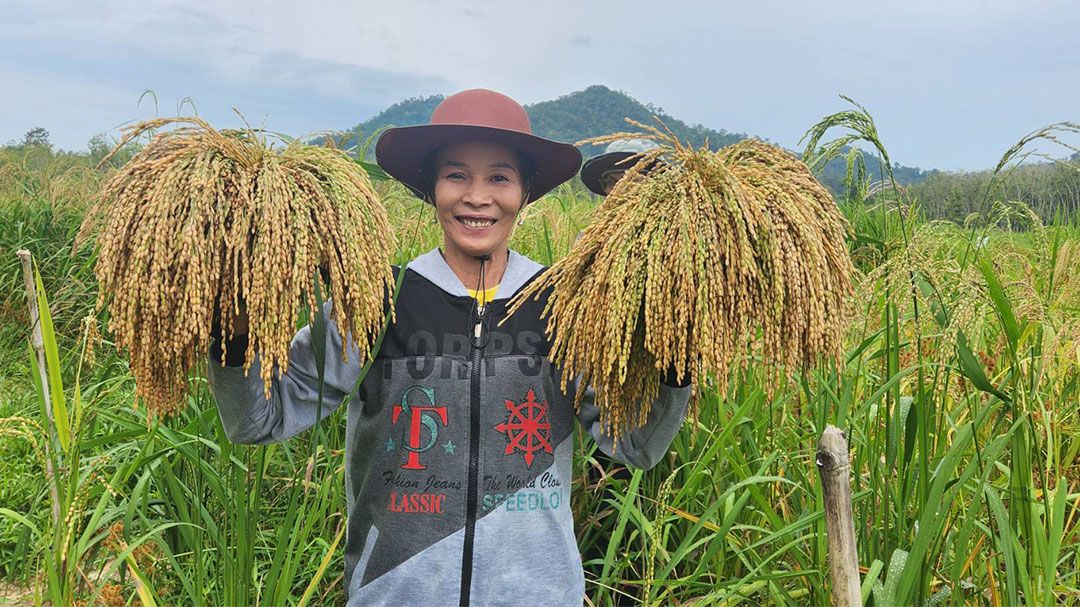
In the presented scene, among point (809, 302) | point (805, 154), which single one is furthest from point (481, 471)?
point (805, 154)

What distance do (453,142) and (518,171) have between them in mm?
207

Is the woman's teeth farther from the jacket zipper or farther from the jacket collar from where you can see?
the jacket zipper

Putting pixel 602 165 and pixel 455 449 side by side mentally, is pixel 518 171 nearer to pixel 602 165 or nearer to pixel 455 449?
pixel 455 449

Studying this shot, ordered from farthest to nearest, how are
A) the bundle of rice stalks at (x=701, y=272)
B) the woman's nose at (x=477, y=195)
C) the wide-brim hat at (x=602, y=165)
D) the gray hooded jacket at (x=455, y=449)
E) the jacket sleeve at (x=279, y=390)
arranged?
the wide-brim hat at (x=602, y=165), the woman's nose at (x=477, y=195), the gray hooded jacket at (x=455, y=449), the jacket sleeve at (x=279, y=390), the bundle of rice stalks at (x=701, y=272)

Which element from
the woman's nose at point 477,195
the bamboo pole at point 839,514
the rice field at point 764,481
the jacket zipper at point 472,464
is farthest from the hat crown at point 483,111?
the bamboo pole at point 839,514

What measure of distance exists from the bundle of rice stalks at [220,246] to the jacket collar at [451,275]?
57cm

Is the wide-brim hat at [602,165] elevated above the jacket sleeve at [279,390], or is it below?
above

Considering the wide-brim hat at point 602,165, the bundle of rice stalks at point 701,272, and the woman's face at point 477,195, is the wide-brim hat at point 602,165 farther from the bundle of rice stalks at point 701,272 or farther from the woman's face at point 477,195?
the bundle of rice stalks at point 701,272

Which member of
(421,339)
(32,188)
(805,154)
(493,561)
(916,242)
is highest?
(32,188)

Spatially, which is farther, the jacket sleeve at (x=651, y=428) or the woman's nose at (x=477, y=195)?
the woman's nose at (x=477, y=195)

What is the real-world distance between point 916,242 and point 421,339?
1303 millimetres

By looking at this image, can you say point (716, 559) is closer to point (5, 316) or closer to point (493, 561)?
point (493, 561)

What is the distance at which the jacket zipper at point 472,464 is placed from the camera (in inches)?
76.5

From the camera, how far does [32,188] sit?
326 inches
